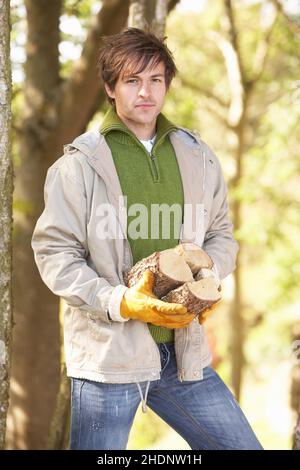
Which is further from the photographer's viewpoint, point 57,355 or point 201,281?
point 57,355

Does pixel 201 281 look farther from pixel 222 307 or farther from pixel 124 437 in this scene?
pixel 222 307

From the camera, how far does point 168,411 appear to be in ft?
8.76

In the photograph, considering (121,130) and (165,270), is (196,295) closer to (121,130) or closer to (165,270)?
(165,270)

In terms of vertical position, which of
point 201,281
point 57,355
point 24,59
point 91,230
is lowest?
point 57,355

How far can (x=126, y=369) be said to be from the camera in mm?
2439

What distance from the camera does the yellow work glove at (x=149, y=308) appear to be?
91.0 inches

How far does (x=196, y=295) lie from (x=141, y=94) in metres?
0.82

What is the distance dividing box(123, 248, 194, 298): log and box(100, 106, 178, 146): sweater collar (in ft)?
1.61

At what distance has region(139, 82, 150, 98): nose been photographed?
2.59 meters

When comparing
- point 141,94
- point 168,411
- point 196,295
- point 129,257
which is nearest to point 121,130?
point 141,94

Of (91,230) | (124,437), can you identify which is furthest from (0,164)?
(124,437)

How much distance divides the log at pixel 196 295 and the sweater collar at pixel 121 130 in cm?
62

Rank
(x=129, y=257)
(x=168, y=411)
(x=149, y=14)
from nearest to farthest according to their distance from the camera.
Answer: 1. (x=129, y=257)
2. (x=168, y=411)
3. (x=149, y=14)
